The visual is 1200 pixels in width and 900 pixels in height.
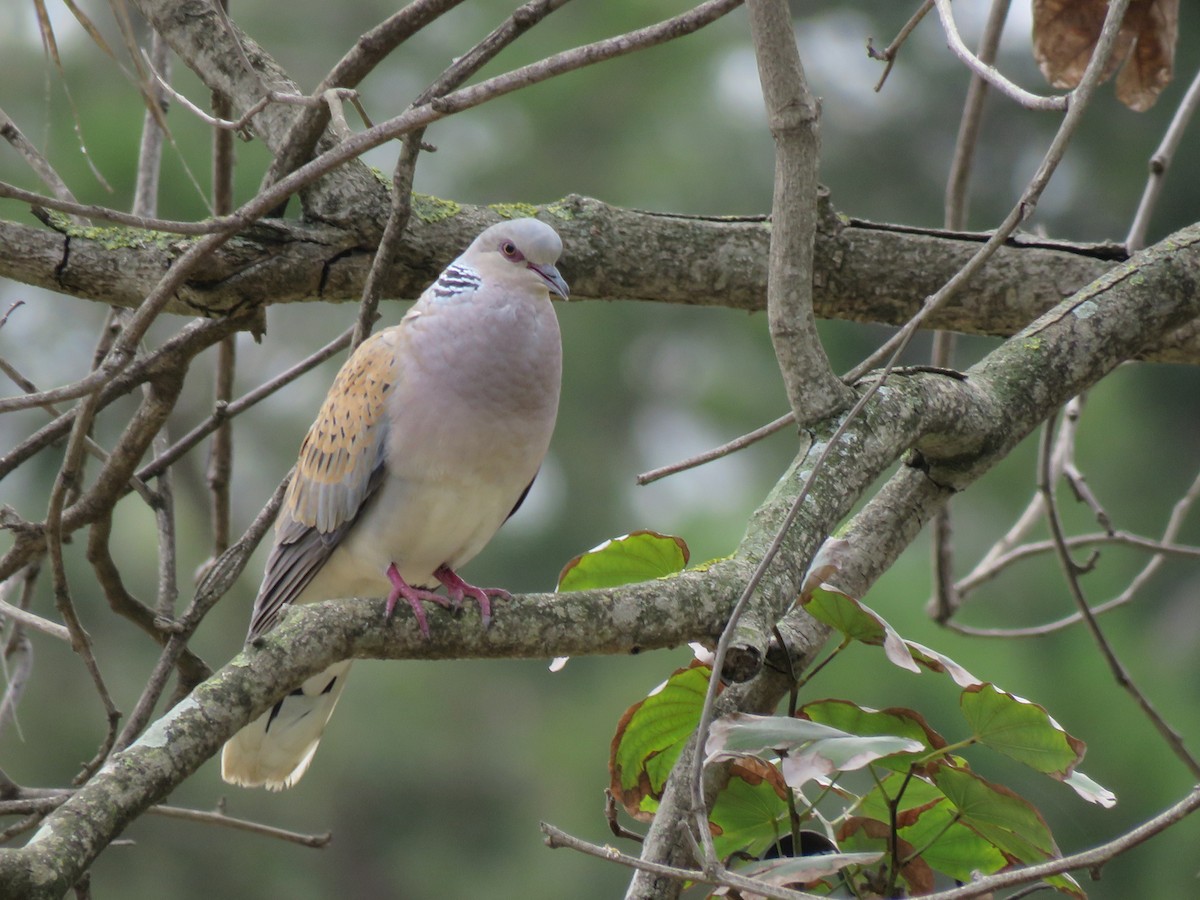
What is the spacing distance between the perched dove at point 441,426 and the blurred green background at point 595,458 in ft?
13.5

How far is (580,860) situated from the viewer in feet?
29.2

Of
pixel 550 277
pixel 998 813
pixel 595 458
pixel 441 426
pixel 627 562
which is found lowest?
pixel 595 458

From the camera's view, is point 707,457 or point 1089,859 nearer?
point 1089,859

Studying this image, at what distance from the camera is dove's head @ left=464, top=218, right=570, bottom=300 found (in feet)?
7.66

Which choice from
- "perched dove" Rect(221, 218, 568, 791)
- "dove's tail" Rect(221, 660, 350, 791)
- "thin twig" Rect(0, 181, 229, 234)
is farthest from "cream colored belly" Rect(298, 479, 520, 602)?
"thin twig" Rect(0, 181, 229, 234)

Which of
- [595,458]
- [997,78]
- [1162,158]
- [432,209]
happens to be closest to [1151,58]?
[1162,158]

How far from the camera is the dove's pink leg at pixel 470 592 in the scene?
1815 millimetres

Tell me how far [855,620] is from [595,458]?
875cm

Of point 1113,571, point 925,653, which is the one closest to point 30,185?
point 925,653

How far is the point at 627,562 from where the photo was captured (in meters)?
2.00

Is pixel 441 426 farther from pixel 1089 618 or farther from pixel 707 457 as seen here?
pixel 1089 618

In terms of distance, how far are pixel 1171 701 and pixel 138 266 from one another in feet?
18.7

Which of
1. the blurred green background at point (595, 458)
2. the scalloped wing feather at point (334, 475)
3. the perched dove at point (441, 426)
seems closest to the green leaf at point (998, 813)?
the perched dove at point (441, 426)

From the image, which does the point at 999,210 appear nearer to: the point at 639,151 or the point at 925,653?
the point at 639,151
